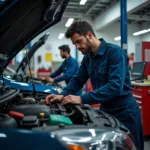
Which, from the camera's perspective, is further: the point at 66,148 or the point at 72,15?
the point at 72,15

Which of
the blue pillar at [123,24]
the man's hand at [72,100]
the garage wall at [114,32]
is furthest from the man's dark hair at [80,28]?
the garage wall at [114,32]

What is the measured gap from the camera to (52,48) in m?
13.2

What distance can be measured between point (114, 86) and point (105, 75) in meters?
0.23

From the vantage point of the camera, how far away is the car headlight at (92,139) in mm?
1045

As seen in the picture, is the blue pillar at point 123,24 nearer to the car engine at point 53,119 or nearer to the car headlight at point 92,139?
the car engine at point 53,119

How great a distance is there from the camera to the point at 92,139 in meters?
1.08

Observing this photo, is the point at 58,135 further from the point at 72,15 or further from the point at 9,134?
the point at 72,15

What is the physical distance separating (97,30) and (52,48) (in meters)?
2.78

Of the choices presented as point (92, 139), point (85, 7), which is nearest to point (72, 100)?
point (92, 139)

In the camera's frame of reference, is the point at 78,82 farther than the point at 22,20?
Yes

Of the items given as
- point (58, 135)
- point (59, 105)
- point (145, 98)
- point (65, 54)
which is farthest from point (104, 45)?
point (65, 54)

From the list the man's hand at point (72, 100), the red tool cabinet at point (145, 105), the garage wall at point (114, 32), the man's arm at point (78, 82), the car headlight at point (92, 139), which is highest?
the garage wall at point (114, 32)

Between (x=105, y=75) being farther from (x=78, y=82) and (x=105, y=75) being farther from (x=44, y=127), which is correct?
(x=44, y=127)

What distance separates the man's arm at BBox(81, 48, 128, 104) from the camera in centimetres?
172
